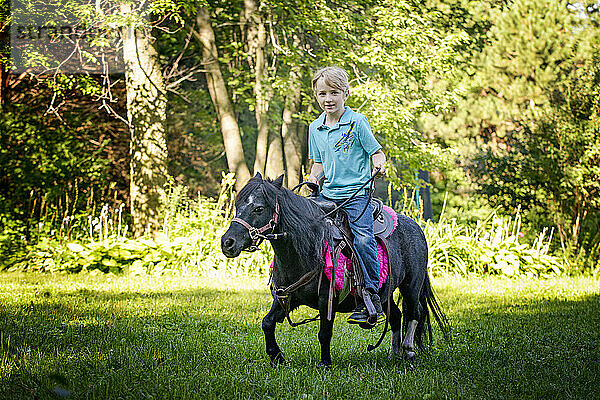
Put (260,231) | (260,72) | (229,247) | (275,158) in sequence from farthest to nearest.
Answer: (275,158)
(260,72)
(260,231)
(229,247)

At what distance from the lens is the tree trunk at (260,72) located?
47.3 ft

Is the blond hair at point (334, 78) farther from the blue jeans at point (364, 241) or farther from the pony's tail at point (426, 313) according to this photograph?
the pony's tail at point (426, 313)

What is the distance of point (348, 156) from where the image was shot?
5.10m

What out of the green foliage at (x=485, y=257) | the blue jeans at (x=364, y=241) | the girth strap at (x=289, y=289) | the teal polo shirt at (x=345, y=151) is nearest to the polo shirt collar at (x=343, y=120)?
the teal polo shirt at (x=345, y=151)

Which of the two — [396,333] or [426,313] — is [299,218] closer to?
[396,333]

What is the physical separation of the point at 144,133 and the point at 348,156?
9.65 metres

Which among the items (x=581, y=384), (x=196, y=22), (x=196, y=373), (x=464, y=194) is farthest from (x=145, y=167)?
(x=464, y=194)

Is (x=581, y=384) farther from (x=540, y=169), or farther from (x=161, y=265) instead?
(x=540, y=169)

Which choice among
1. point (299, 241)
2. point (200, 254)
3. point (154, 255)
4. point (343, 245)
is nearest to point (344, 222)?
point (343, 245)

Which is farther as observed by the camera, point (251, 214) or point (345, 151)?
point (345, 151)

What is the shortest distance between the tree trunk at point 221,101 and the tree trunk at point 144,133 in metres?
1.52

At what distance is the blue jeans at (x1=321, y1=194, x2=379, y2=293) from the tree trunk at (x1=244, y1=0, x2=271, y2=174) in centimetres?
928

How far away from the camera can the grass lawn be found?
4.54m

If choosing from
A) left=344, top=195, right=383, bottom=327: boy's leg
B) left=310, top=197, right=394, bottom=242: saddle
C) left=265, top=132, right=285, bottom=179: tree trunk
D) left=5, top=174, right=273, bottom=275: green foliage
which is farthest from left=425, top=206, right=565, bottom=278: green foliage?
left=344, top=195, right=383, bottom=327: boy's leg
